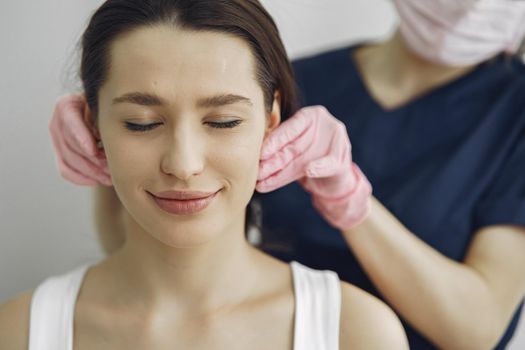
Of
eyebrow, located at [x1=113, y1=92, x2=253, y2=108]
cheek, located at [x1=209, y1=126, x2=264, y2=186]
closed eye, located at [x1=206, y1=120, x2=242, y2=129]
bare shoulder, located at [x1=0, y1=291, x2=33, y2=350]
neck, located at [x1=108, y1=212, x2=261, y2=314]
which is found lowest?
bare shoulder, located at [x1=0, y1=291, x2=33, y2=350]

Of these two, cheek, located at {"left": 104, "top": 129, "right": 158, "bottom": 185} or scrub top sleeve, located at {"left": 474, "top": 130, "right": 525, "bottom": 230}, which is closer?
cheek, located at {"left": 104, "top": 129, "right": 158, "bottom": 185}

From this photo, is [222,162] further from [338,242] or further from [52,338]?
[338,242]

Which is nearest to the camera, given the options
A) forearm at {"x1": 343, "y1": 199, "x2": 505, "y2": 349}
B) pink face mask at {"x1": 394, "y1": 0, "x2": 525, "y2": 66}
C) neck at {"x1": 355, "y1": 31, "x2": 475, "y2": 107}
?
forearm at {"x1": 343, "y1": 199, "x2": 505, "y2": 349}

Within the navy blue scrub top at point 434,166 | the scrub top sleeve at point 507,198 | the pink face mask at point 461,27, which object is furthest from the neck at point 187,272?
the pink face mask at point 461,27

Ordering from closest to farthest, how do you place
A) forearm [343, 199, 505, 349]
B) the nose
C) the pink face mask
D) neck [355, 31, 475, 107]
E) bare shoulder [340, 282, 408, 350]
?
the nose → bare shoulder [340, 282, 408, 350] → forearm [343, 199, 505, 349] → the pink face mask → neck [355, 31, 475, 107]

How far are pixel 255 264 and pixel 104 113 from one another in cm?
38

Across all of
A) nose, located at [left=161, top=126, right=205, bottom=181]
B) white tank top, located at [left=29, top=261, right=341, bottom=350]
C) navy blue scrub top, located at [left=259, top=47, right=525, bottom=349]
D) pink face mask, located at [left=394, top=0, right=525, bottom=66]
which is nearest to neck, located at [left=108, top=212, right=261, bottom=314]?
white tank top, located at [left=29, top=261, right=341, bottom=350]

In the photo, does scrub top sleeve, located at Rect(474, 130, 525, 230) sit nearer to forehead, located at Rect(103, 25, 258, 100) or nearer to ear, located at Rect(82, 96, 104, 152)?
forehead, located at Rect(103, 25, 258, 100)

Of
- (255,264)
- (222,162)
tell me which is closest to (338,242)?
(255,264)

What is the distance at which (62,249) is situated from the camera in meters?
1.60

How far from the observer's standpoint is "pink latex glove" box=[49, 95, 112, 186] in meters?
1.13

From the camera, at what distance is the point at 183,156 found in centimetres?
96

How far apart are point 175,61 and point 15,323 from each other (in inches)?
21.3

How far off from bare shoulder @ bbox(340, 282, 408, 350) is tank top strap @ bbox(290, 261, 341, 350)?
14 millimetres
